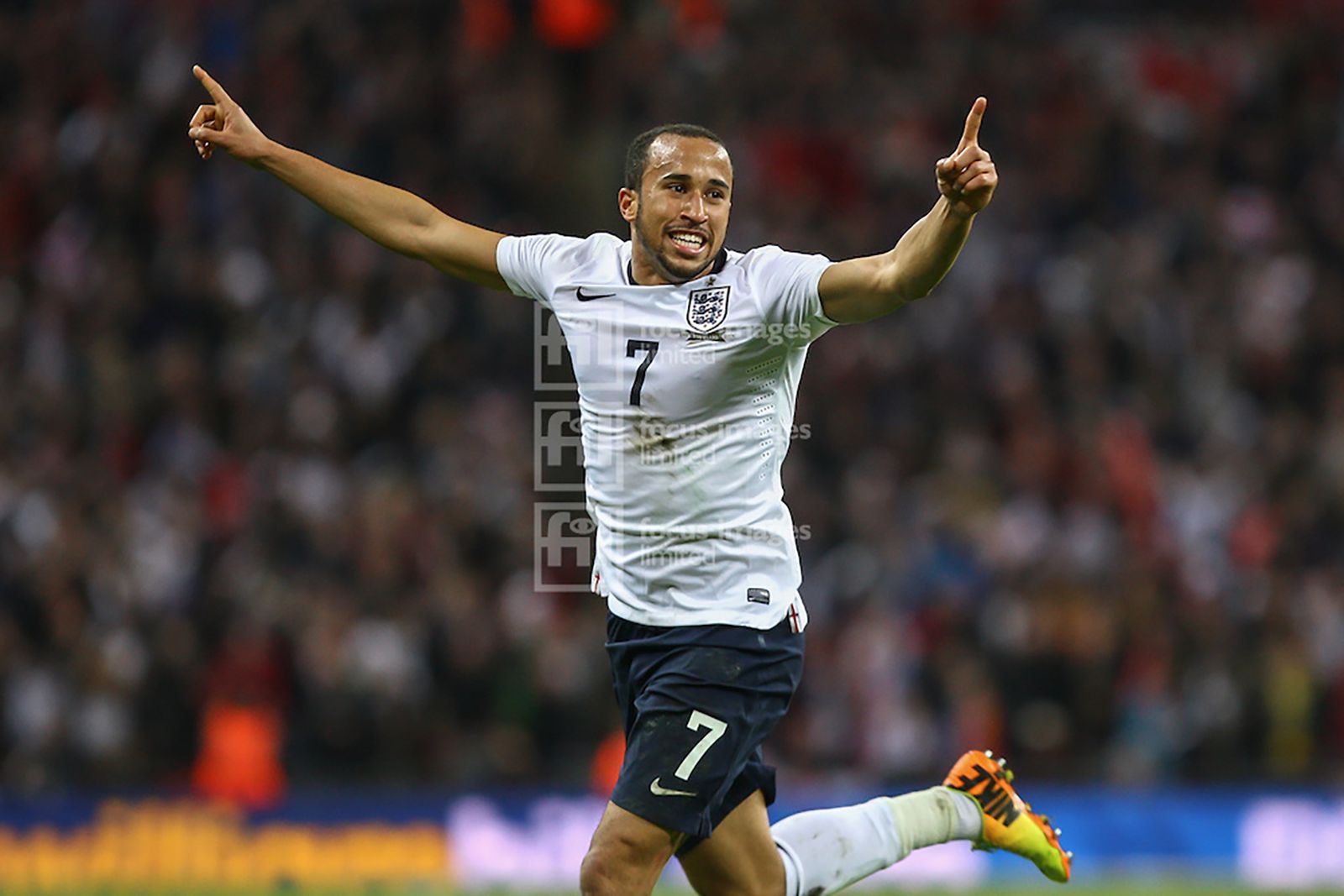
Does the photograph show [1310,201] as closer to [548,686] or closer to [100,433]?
[548,686]

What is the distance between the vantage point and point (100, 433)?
14523 millimetres

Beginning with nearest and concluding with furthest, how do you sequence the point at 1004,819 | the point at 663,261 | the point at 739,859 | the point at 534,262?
the point at 663,261 → the point at 739,859 → the point at 534,262 → the point at 1004,819

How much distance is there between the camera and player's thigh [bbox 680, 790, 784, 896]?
20.0 ft

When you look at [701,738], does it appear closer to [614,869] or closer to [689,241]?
[614,869]

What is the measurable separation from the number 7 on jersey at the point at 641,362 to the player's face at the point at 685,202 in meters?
0.22

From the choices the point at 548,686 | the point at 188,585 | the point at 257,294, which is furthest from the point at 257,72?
the point at 548,686

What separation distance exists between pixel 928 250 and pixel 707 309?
0.85m

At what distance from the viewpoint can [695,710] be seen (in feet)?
18.9

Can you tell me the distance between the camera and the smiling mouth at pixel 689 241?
5918mm

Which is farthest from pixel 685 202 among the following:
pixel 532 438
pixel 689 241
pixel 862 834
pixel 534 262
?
pixel 532 438

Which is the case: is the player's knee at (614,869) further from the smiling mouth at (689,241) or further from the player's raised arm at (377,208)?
the player's raised arm at (377,208)

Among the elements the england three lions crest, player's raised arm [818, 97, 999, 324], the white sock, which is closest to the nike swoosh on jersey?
the white sock

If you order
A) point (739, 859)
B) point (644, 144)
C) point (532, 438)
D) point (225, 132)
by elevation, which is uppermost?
point (532, 438)

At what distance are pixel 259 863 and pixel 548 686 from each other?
6.99 feet
